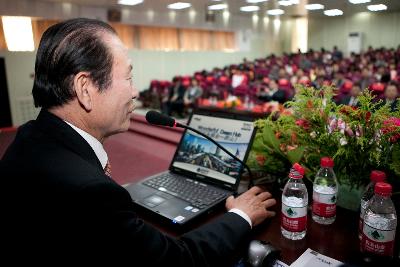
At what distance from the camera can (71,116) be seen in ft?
2.23

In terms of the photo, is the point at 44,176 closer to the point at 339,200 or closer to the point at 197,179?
the point at 197,179

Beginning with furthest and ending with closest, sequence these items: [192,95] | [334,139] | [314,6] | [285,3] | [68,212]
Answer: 1. [192,95]
2. [285,3]
3. [314,6]
4. [334,139]
5. [68,212]

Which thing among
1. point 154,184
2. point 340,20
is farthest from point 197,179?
point 340,20

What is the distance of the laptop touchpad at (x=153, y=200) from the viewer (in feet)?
3.04

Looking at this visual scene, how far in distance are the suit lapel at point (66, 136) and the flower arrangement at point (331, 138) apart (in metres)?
0.55

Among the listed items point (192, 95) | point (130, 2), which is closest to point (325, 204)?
point (192, 95)

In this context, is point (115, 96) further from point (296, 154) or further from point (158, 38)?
point (158, 38)

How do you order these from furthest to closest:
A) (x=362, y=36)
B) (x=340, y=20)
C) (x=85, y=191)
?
(x=362, y=36), (x=340, y=20), (x=85, y=191)

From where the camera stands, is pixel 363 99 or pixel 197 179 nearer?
pixel 363 99

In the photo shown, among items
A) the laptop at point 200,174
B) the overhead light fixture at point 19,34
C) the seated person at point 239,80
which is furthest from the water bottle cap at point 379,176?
the seated person at point 239,80

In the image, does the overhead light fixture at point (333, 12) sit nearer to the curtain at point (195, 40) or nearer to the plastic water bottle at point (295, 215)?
the plastic water bottle at point (295, 215)

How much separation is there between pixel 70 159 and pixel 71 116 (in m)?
0.12

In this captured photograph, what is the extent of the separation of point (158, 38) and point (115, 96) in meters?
8.57

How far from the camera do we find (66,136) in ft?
2.08
